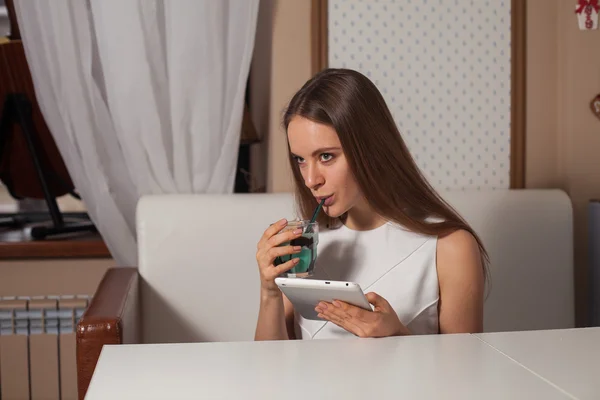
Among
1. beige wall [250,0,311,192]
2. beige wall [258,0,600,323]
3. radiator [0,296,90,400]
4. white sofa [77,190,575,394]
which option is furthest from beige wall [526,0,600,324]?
radiator [0,296,90,400]

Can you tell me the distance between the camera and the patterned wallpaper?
2801 millimetres

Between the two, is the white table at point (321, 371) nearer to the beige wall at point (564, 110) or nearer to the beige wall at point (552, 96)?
the beige wall at point (552, 96)

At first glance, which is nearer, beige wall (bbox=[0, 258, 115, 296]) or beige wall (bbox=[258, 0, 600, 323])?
beige wall (bbox=[258, 0, 600, 323])

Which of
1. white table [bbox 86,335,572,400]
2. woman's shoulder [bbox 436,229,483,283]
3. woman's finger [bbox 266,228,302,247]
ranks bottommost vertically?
woman's shoulder [bbox 436,229,483,283]

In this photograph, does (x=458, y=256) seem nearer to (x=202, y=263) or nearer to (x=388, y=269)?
(x=388, y=269)

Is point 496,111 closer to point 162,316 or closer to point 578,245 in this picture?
point 578,245

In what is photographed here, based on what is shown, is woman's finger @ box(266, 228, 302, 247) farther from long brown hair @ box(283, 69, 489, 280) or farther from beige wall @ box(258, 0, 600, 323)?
beige wall @ box(258, 0, 600, 323)

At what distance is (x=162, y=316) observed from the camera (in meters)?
2.55

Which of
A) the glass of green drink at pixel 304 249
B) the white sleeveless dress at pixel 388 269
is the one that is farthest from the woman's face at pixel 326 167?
the white sleeveless dress at pixel 388 269

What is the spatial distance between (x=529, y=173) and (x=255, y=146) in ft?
3.31

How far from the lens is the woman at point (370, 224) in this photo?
182 cm

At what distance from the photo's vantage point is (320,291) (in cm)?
155

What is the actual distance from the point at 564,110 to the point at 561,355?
5.57 ft

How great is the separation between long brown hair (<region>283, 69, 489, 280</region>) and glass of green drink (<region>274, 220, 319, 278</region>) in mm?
194
